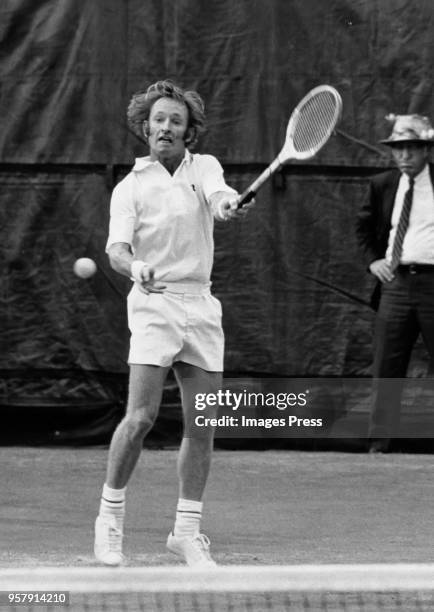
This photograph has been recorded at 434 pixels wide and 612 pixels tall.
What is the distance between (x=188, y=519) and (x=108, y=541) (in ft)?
0.89

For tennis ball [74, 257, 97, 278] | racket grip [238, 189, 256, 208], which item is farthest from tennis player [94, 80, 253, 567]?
tennis ball [74, 257, 97, 278]

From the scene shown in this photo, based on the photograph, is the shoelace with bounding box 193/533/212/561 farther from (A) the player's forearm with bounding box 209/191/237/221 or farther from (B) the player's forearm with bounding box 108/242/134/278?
(A) the player's forearm with bounding box 209/191/237/221

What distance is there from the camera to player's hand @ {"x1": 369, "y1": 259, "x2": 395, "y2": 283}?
6.99 metres

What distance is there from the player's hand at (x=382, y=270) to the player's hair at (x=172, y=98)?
86.1 inches

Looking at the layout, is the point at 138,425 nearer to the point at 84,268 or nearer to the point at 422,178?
the point at 84,268

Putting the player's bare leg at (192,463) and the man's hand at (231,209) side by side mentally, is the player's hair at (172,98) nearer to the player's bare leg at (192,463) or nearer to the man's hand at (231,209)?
the man's hand at (231,209)

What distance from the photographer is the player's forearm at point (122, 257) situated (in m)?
4.64

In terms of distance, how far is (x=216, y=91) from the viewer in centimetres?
754

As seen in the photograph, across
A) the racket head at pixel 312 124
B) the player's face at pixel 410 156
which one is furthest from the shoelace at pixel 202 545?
the player's face at pixel 410 156

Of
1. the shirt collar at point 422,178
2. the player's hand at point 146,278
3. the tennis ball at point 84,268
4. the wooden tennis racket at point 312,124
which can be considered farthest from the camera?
the tennis ball at point 84,268

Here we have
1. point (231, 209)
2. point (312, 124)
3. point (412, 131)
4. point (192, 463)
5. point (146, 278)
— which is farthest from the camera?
point (412, 131)

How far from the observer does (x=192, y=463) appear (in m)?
4.84

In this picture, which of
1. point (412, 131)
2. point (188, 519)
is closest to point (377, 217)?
point (412, 131)

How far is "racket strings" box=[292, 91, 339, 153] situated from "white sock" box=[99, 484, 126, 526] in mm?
1303
